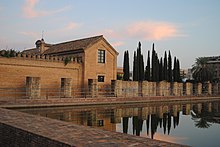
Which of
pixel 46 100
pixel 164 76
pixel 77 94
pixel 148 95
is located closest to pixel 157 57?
pixel 164 76

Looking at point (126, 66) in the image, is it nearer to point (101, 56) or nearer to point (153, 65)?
point (101, 56)

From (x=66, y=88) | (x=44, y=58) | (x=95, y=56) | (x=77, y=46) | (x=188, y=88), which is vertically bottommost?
(x=188, y=88)

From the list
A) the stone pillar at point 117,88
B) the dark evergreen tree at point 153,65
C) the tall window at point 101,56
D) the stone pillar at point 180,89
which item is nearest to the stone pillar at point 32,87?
the stone pillar at point 117,88

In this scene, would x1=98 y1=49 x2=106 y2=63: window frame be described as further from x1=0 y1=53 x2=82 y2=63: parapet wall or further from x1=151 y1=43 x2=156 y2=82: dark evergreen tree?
x1=151 y1=43 x2=156 y2=82: dark evergreen tree

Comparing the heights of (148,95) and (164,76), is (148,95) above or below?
below

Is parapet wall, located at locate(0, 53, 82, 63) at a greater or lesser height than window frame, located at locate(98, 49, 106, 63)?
lesser

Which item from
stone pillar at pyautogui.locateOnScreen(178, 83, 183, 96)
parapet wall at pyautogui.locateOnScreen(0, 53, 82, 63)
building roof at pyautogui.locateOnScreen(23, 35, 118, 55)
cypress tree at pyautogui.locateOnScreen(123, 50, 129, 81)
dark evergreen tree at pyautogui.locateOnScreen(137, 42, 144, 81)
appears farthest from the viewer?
stone pillar at pyautogui.locateOnScreen(178, 83, 183, 96)

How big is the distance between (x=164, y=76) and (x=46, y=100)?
720 inches

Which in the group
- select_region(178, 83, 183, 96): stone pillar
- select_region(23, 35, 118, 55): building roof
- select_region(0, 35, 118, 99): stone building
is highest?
select_region(23, 35, 118, 55): building roof

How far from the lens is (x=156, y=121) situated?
1362 cm

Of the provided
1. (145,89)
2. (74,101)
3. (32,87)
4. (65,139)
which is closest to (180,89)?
(145,89)

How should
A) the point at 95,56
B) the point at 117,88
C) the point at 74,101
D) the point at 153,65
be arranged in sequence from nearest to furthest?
the point at 74,101 → the point at 117,88 → the point at 95,56 → the point at 153,65

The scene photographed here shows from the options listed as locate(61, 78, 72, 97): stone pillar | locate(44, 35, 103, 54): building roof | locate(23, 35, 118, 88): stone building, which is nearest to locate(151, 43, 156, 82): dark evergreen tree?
locate(23, 35, 118, 88): stone building

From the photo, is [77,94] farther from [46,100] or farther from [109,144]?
[109,144]
